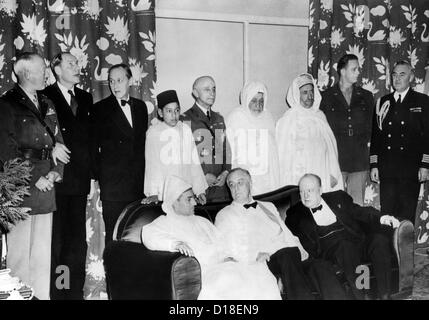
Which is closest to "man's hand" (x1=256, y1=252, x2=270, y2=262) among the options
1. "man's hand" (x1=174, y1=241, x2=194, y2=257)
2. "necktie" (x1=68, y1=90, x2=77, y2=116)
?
"man's hand" (x1=174, y1=241, x2=194, y2=257)

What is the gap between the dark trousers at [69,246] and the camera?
3.04 meters

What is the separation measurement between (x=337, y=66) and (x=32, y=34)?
6.51ft

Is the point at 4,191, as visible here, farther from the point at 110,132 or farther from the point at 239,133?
the point at 239,133

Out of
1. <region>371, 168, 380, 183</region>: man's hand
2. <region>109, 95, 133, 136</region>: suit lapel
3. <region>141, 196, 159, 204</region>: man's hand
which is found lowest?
<region>141, 196, 159, 204</region>: man's hand

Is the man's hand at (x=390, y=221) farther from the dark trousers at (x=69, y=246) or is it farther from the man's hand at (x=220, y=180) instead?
the dark trousers at (x=69, y=246)

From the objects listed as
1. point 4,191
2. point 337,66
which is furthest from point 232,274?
point 337,66

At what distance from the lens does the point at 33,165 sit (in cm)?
285

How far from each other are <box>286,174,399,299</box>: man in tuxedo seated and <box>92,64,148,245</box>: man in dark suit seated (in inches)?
39.3

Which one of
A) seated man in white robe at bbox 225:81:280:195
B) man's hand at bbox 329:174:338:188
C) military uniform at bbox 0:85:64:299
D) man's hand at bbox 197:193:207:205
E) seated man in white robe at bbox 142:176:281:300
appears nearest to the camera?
seated man in white robe at bbox 142:176:281:300

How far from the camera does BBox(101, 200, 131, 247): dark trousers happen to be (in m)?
3.17

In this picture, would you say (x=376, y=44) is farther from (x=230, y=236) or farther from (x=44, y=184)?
(x=44, y=184)

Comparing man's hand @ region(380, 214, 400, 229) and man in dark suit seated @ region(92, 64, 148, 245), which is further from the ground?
man in dark suit seated @ region(92, 64, 148, 245)

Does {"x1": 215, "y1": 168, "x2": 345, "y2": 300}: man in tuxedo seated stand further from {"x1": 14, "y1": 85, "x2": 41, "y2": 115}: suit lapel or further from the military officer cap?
{"x1": 14, "y1": 85, "x2": 41, "y2": 115}: suit lapel

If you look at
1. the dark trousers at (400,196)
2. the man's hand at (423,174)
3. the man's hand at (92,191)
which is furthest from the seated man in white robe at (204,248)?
the man's hand at (423,174)
